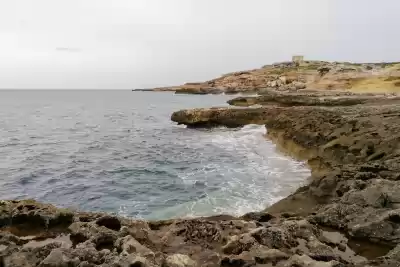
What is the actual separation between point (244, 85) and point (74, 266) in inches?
5110

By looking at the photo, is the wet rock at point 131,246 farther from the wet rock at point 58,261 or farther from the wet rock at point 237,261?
the wet rock at point 237,261

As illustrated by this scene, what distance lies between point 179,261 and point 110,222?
8.55ft

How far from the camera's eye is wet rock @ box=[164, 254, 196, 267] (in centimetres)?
607

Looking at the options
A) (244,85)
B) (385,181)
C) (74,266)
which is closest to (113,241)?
(74,266)

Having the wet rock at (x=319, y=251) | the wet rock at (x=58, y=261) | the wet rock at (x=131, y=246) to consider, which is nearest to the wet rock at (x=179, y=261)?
the wet rock at (x=131, y=246)

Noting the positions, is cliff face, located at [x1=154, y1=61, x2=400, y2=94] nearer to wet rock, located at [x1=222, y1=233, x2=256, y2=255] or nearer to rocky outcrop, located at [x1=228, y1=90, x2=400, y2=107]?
rocky outcrop, located at [x1=228, y1=90, x2=400, y2=107]

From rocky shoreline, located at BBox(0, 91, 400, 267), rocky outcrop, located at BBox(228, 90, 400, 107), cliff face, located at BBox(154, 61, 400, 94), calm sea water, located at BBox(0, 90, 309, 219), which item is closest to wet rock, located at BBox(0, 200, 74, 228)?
rocky shoreline, located at BBox(0, 91, 400, 267)

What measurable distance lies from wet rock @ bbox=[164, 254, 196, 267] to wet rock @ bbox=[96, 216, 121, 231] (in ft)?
7.07

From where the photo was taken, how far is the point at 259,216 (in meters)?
8.87

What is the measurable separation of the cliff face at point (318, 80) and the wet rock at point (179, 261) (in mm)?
53876

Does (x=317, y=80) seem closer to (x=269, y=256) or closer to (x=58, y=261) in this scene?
(x=269, y=256)

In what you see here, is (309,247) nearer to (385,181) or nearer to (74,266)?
(385,181)

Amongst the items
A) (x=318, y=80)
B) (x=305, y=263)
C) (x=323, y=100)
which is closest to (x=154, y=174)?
(x=305, y=263)

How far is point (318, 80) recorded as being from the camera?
84.5m
